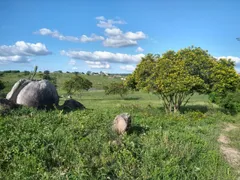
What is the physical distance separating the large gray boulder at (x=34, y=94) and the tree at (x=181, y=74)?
7033mm

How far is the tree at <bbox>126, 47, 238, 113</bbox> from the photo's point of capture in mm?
17484

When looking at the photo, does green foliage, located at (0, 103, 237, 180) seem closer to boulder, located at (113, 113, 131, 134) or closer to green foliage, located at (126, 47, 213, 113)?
boulder, located at (113, 113, 131, 134)

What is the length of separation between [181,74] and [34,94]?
10433mm

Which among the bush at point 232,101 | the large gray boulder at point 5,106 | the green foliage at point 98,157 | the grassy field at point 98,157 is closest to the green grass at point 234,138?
the grassy field at point 98,157

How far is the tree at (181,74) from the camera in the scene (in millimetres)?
17484

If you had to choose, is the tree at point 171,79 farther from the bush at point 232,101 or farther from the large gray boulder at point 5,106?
the large gray boulder at point 5,106

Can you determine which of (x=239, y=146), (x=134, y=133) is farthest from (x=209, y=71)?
(x=134, y=133)

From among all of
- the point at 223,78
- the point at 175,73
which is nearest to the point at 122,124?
the point at 175,73

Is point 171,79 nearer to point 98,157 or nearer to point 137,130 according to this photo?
point 137,130

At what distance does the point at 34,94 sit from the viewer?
604 inches

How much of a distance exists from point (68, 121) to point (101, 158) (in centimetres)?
453

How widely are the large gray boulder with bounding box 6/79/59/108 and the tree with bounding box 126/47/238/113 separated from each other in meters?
7.03

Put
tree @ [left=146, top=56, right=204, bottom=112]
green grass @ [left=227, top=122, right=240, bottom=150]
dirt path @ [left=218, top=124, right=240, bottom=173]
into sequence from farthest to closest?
tree @ [left=146, top=56, right=204, bottom=112] → green grass @ [left=227, top=122, right=240, bottom=150] → dirt path @ [left=218, top=124, right=240, bottom=173]

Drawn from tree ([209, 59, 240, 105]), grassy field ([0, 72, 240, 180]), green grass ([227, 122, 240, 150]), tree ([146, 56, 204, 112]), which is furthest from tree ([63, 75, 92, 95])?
grassy field ([0, 72, 240, 180])
